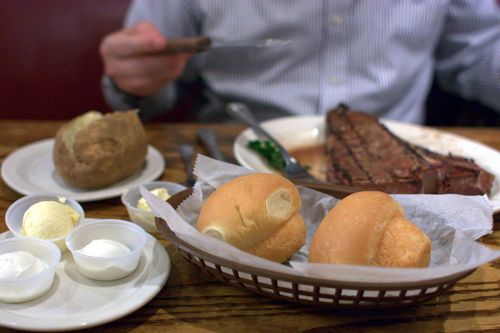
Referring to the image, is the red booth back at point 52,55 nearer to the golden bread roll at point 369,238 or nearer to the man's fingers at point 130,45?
the man's fingers at point 130,45

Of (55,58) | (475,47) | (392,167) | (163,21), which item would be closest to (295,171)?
(392,167)

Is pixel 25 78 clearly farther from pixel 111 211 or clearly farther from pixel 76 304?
pixel 76 304

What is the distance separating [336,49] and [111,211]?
1.02 metres

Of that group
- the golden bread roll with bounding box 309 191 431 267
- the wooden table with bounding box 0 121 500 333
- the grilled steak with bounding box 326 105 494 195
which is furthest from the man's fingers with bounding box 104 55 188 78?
the golden bread roll with bounding box 309 191 431 267

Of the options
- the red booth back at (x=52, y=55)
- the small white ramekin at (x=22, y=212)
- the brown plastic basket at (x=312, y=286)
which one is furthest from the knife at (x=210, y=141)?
the red booth back at (x=52, y=55)

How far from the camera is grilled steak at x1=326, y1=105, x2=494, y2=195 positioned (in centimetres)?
102

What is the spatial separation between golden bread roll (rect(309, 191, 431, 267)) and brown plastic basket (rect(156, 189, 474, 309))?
38 mm

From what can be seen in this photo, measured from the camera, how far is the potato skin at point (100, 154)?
102cm

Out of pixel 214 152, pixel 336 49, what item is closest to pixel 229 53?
pixel 336 49

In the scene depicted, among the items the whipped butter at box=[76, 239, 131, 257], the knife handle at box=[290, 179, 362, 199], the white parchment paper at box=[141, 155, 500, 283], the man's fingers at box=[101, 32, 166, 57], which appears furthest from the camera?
the man's fingers at box=[101, 32, 166, 57]

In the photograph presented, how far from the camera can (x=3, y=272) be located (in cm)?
66

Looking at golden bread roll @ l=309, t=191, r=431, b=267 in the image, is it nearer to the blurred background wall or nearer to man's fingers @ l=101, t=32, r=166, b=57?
man's fingers @ l=101, t=32, r=166, b=57

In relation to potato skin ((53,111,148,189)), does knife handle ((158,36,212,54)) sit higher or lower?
higher

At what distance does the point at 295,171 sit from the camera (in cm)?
112
